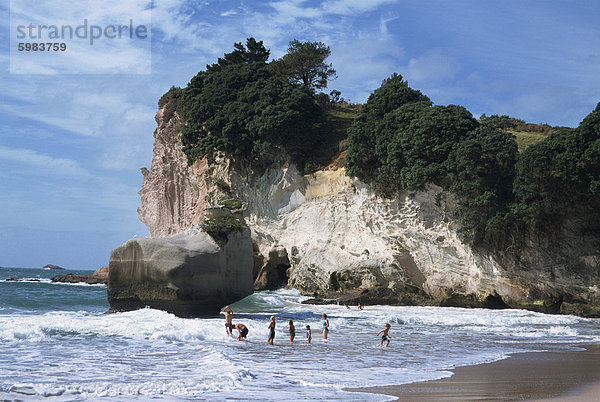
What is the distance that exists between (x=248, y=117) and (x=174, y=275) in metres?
24.2

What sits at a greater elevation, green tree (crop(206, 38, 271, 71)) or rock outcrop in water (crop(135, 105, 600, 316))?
green tree (crop(206, 38, 271, 71))

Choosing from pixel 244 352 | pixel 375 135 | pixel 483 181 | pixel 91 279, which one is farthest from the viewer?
pixel 91 279

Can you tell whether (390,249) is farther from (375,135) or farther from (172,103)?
(172,103)

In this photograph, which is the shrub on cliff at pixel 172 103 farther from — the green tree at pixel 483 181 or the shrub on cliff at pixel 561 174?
the shrub on cliff at pixel 561 174

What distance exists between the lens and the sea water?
36.5 ft

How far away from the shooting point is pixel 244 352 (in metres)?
16.8

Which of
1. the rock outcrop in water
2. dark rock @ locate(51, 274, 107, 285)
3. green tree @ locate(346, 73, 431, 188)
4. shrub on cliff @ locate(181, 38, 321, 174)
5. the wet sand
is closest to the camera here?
the wet sand

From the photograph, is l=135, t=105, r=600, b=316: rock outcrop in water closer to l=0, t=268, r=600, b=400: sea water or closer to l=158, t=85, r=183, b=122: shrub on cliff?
l=0, t=268, r=600, b=400: sea water

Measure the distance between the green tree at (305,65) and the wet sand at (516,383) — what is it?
154ft

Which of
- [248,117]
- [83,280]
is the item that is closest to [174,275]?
[248,117]

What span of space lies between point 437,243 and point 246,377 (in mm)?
26244

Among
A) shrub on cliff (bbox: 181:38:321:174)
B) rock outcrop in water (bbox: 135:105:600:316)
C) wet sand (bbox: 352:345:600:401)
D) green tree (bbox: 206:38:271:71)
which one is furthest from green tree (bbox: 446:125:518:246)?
green tree (bbox: 206:38:271:71)

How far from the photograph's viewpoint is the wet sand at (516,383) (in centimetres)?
1071

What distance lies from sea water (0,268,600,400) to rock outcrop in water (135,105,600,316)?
4120 millimetres
